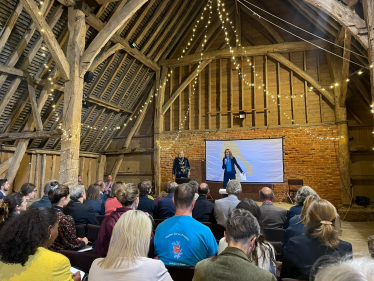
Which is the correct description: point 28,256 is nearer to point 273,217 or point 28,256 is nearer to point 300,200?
point 273,217

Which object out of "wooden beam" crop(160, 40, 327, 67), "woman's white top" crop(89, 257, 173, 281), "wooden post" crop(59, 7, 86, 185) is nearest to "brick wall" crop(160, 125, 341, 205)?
"wooden beam" crop(160, 40, 327, 67)

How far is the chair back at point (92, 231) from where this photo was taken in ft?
8.86

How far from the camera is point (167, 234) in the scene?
1.93 meters

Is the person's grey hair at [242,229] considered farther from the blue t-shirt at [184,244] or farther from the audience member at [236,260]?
the blue t-shirt at [184,244]

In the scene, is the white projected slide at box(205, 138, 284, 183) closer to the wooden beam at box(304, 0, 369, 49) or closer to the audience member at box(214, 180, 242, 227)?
the wooden beam at box(304, 0, 369, 49)

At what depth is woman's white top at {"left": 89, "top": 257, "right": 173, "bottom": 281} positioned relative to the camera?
133 centimetres

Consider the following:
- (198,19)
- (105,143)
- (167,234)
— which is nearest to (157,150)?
(105,143)

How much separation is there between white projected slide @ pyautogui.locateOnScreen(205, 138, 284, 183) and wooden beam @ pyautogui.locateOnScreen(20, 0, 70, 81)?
5071 mm

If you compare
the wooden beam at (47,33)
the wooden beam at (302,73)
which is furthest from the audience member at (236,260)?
the wooden beam at (302,73)

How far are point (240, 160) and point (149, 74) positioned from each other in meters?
4.64


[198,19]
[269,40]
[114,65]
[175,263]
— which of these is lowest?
[175,263]

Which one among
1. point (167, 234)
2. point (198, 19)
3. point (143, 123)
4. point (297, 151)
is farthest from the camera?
point (143, 123)

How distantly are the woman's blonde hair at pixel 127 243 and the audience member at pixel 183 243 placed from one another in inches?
19.2

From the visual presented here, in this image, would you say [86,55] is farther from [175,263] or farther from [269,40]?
[269,40]
